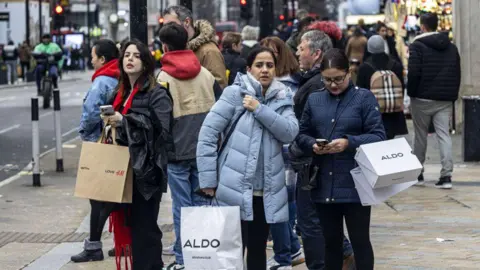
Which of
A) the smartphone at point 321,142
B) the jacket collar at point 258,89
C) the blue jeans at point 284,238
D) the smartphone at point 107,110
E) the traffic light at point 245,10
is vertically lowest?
the blue jeans at point 284,238

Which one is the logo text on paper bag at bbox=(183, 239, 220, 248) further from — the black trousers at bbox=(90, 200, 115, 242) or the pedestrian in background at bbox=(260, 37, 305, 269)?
the black trousers at bbox=(90, 200, 115, 242)

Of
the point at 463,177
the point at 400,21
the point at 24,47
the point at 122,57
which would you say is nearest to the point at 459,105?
the point at 463,177

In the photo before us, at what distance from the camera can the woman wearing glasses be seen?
7.42 meters

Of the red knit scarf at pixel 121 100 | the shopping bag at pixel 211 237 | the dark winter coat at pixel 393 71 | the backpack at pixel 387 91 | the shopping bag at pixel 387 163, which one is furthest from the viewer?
the dark winter coat at pixel 393 71

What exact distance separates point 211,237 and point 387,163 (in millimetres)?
1154

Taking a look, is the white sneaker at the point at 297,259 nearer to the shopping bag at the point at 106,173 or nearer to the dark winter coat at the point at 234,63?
the shopping bag at the point at 106,173

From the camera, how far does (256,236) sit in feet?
25.0

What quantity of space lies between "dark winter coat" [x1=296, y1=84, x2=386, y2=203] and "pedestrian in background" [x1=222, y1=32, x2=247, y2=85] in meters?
6.80

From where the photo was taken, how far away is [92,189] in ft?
25.8

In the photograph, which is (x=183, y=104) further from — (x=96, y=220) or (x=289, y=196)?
(x=96, y=220)

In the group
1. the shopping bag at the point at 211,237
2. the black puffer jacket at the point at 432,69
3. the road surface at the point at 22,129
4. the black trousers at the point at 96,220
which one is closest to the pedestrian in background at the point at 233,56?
the black puffer jacket at the point at 432,69

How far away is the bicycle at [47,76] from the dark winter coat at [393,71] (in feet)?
60.5

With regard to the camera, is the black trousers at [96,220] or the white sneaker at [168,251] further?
the white sneaker at [168,251]

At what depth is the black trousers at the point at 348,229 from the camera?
748 centimetres
